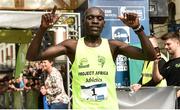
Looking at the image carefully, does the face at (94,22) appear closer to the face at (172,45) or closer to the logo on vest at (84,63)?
the logo on vest at (84,63)

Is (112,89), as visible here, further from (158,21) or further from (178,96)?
(158,21)

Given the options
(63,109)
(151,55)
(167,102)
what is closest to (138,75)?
(63,109)

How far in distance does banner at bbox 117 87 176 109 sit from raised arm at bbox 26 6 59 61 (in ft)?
7.34

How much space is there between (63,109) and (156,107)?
1673 millimetres

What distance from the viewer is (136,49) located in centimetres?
370

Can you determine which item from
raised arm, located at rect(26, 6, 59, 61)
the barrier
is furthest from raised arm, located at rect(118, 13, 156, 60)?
the barrier

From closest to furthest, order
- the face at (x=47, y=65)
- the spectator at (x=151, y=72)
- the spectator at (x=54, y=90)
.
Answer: the spectator at (x=151, y=72), the spectator at (x=54, y=90), the face at (x=47, y=65)

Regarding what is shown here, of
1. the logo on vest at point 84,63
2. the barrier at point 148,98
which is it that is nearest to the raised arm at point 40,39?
the logo on vest at point 84,63

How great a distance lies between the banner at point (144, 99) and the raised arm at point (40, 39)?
2.24 m

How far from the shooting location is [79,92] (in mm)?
3533

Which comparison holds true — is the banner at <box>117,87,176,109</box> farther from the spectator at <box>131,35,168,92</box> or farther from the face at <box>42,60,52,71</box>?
the face at <box>42,60,52,71</box>

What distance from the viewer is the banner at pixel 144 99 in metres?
5.61

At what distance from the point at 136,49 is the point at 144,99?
83.0 inches

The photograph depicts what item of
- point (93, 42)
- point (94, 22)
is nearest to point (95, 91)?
point (93, 42)
